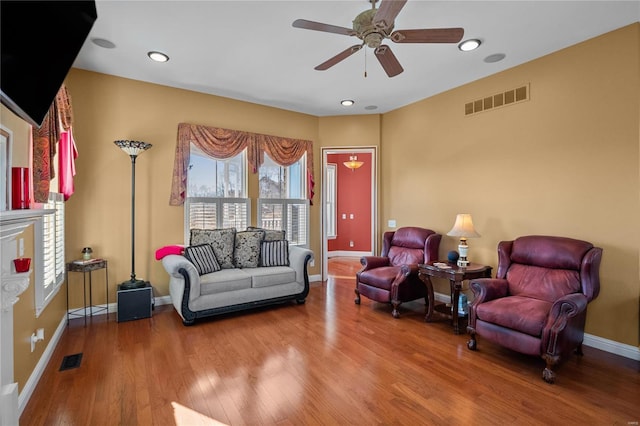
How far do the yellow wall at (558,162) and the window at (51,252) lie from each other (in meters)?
4.53

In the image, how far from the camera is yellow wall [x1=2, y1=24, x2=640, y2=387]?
2.98 m

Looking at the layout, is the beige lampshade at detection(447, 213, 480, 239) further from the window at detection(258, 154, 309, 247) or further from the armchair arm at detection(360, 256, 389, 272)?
the window at detection(258, 154, 309, 247)

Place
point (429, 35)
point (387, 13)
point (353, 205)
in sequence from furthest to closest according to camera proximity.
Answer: point (353, 205)
point (429, 35)
point (387, 13)

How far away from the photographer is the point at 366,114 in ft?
18.5

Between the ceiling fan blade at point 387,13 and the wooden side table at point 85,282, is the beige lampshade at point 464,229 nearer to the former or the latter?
the ceiling fan blade at point 387,13

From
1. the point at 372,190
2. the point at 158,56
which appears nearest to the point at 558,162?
the point at 372,190

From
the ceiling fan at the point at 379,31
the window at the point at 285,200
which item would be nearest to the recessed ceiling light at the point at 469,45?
the ceiling fan at the point at 379,31

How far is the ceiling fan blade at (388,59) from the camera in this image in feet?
8.55

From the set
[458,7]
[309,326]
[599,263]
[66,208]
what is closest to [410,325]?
[309,326]

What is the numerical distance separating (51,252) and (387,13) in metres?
3.64

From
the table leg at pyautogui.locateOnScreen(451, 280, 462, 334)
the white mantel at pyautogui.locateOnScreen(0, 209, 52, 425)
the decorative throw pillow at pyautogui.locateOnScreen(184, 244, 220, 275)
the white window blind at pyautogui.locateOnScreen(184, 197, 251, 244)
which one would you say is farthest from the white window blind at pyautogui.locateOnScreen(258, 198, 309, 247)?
the white mantel at pyautogui.locateOnScreen(0, 209, 52, 425)

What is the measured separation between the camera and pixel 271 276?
4.15 m

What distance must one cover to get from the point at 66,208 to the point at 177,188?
1.26m

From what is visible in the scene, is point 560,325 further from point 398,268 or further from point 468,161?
point 468,161
